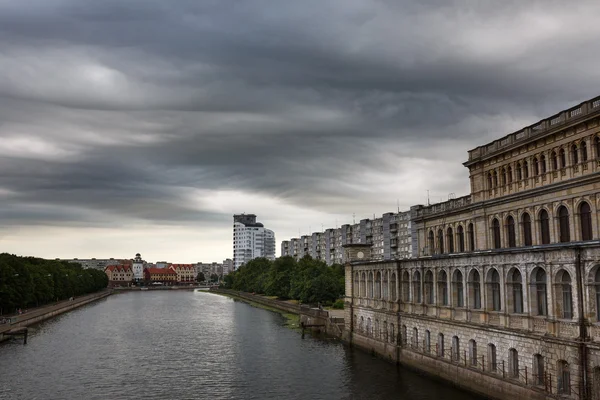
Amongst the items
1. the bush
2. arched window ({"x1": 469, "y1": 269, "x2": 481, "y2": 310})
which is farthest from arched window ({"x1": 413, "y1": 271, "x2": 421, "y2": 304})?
the bush

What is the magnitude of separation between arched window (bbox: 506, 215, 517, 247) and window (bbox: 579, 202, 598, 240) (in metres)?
8.99

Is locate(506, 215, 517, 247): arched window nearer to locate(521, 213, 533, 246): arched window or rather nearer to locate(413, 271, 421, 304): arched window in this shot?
locate(521, 213, 533, 246): arched window

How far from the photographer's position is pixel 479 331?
42875 mm

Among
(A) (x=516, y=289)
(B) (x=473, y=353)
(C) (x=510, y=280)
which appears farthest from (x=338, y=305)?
(A) (x=516, y=289)

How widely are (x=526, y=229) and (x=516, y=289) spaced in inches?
602

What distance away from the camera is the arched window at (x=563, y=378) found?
33.2 meters

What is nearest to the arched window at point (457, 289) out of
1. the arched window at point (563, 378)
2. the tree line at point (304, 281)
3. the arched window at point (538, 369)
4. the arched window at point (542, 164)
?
the arched window at point (538, 369)

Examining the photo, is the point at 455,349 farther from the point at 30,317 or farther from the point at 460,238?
the point at 30,317

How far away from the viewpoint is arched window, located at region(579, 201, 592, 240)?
4481cm

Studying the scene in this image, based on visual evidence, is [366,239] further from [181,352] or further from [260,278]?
[181,352]

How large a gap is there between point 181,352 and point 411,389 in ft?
106

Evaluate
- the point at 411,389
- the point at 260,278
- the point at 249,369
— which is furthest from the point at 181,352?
the point at 260,278

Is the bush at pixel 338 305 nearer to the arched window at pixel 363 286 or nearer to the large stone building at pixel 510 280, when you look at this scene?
the large stone building at pixel 510 280

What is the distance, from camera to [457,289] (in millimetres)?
47250
